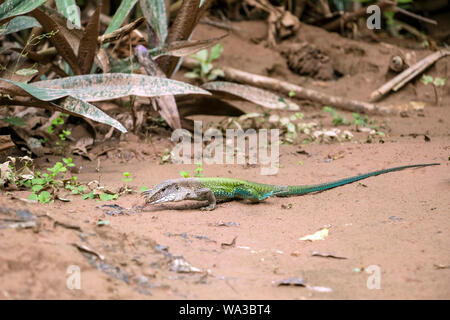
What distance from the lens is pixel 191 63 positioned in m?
7.41

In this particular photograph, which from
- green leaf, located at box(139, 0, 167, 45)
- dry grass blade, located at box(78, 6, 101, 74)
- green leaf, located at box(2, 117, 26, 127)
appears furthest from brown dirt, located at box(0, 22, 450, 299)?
green leaf, located at box(139, 0, 167, 45)

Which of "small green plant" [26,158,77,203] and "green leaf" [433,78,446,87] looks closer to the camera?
"small green plant" [26,158,77,203]

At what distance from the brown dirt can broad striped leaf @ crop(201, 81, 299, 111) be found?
1.93ft

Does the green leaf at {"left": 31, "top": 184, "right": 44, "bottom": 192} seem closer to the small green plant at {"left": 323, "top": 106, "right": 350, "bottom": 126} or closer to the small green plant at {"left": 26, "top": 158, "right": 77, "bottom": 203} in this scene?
the small green plant at {"left": 26, "top": 158, "right": 77, "bottom": 203}

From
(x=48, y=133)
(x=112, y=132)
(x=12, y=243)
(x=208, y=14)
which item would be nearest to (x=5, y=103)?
(x=48, y=133)

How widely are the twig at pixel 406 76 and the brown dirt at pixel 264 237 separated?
1977 millimetres

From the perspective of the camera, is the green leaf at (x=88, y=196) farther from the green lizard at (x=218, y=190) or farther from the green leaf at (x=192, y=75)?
the green leaf at (x=192, y=75)

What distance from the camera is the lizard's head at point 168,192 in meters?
3.80

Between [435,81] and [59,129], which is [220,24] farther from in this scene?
[59,129]

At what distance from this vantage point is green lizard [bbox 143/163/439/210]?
3885 millimetres

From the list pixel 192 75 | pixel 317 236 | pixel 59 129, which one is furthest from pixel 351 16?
pixel 317 236

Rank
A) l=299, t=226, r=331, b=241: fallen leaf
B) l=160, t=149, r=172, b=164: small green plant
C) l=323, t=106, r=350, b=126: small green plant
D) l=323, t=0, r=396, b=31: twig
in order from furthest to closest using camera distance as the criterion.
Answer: l=323, t=0, r=396, b=31: twig < l=323, t=106, r=350, b=126: small green plant < l=160, t=149, r=172, b=164: small green plant < l=299, t=226, r=331, b=241: fallen leaf

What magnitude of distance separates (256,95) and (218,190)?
1.97 metres

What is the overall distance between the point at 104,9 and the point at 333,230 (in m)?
5.85
